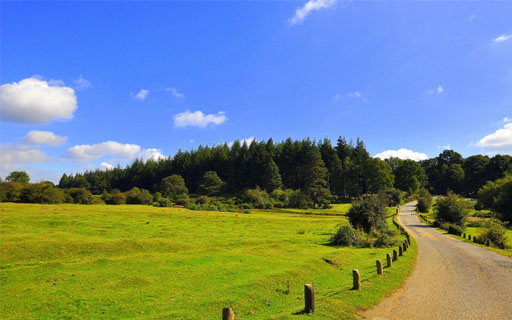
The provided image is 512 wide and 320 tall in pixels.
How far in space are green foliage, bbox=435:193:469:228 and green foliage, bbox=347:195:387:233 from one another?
25845 mm

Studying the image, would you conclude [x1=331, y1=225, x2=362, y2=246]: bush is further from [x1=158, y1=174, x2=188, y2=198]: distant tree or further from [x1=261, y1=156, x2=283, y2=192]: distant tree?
Result: [x1=158, y1=174, x2=188, y2=198]: distant tree

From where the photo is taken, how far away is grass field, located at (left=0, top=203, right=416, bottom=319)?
43.4 feet

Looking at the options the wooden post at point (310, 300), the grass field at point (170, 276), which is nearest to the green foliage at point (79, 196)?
the grass field at point (170, 276)

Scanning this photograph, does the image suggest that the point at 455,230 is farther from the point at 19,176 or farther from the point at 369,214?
the point at 19,176

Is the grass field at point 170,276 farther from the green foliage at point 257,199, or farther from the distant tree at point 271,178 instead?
the distant tree at point 271,178

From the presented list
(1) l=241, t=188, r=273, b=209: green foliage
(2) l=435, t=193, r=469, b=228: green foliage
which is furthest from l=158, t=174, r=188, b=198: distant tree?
(2) l=435, t=193, r=469, b=228: green foliage

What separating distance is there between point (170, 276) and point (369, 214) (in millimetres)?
32830

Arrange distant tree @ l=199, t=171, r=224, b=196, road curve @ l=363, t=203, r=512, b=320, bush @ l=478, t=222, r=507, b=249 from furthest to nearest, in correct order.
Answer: distant tree @ l=199, t=171, r=224, b=196 → bush @ l=478, t=222, r=507, b=249 → road curve @ l=363, t=203, r=512, b=320

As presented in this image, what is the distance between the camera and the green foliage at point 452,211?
58.3 m

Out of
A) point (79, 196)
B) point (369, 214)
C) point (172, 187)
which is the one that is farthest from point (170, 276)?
point (172, 187)

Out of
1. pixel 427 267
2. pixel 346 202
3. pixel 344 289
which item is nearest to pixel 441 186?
pixel 346 202

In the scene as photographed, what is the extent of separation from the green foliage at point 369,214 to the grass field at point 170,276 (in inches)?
447

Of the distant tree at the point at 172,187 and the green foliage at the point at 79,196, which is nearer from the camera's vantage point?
the green foliage at the point at 79,196

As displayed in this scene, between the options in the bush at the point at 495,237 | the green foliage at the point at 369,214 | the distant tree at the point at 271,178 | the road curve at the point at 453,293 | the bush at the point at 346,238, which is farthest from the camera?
the distant tree at the point at 271,178
